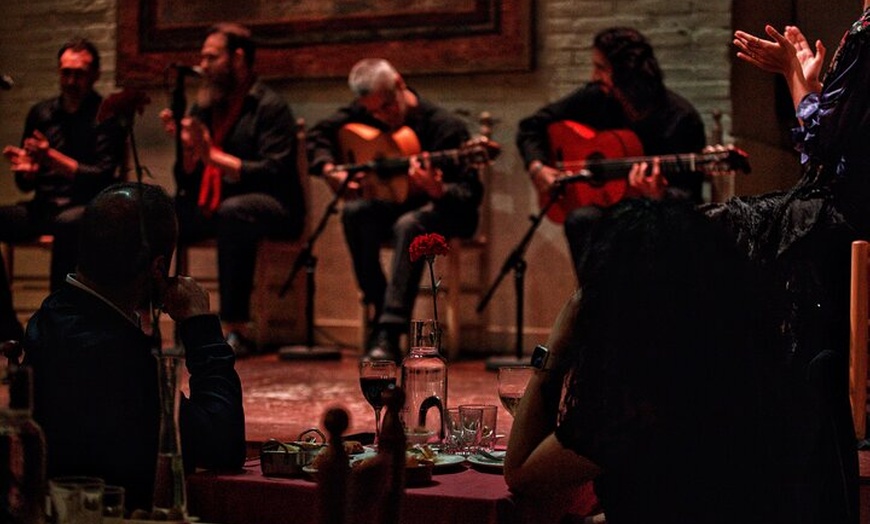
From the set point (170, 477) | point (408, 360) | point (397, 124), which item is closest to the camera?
point (170, 477)

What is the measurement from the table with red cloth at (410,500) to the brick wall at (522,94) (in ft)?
12.1

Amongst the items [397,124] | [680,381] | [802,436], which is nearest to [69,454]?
[680,381]

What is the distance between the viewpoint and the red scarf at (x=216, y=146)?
5457 mm

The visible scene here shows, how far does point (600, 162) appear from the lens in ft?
16.5

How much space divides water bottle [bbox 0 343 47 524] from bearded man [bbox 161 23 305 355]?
4011mm

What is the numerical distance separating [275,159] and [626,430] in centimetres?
406

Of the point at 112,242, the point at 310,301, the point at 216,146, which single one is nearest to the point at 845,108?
the point at 112,242

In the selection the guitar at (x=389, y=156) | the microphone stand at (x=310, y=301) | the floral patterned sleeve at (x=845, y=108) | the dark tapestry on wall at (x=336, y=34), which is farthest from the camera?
the dark tapestry on wall at (x=336, y=34)

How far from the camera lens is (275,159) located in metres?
5.37

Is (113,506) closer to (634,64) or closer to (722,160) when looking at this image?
(722,160)

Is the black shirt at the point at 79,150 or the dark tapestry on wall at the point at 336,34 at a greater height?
the dark tapestry on wall at the point at 336,34

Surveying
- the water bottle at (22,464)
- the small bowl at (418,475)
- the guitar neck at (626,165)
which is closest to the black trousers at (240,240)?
the guitar neck at (626,165)

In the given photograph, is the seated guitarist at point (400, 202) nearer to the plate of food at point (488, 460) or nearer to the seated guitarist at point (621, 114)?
the seated guitarist at point (621, 114)

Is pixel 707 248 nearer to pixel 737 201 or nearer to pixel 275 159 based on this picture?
pixel 737 201
